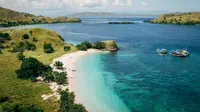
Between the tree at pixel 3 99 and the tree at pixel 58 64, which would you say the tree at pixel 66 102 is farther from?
the tree at pixel 58 64

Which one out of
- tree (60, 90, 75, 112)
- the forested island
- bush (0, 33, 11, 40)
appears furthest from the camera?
bush (0, 33, 11, 40)

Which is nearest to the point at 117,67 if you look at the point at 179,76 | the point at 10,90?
the point at 179,76

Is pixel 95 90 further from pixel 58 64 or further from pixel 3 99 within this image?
pixel 3 99

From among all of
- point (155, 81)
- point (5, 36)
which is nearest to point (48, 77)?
point (155, 81)

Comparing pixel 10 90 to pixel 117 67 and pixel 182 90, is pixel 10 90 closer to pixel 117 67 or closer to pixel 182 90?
pixel 117 67

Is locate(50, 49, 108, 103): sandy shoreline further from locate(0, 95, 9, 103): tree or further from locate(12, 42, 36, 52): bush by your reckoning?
locate(12, 42, 36, 52): bush

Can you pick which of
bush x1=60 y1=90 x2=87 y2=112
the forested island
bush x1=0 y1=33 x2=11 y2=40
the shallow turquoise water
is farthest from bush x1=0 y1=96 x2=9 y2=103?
bush x1=0 y1=33 x2=11 y2=40

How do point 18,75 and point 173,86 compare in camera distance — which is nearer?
point 173,86

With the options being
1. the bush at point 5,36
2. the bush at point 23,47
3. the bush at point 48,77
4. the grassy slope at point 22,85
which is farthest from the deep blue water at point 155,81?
the bush at point 5,36
